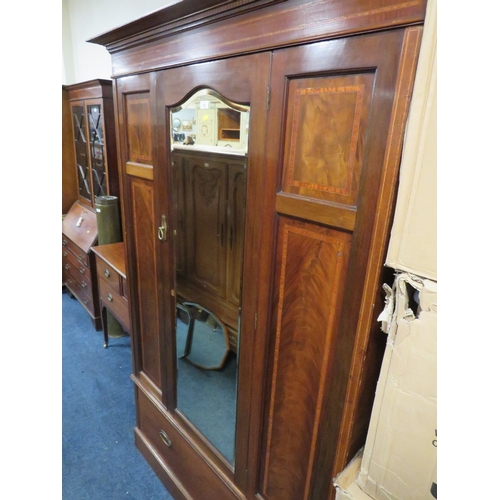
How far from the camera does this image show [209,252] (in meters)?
1.19

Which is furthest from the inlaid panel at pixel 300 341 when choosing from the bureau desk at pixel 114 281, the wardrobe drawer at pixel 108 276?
the wardrobe drawer at pixel 108 276

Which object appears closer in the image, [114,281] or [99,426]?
[99,426]

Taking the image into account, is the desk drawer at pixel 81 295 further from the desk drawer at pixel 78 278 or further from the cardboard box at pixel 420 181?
the cardboard box at pixel 420 181

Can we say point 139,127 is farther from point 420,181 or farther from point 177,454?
point 177,454

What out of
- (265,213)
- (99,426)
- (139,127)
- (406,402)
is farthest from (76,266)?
(406,402)

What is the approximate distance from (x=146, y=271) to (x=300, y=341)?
83 cm

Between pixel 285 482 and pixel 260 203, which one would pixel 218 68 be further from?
pixel 285 482

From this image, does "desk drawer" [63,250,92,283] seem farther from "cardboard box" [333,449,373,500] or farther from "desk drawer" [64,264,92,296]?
"cardboard box" [333,449,373,500]

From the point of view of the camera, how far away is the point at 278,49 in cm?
73

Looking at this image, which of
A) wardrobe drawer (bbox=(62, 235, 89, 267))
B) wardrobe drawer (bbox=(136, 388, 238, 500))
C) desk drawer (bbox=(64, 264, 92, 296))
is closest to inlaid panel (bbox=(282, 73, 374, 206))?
wardrobe drawer (bbox=(136, 388, 238, 500))

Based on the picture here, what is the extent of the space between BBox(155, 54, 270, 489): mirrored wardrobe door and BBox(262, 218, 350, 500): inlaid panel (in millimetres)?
85

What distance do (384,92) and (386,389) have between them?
0.61 m
